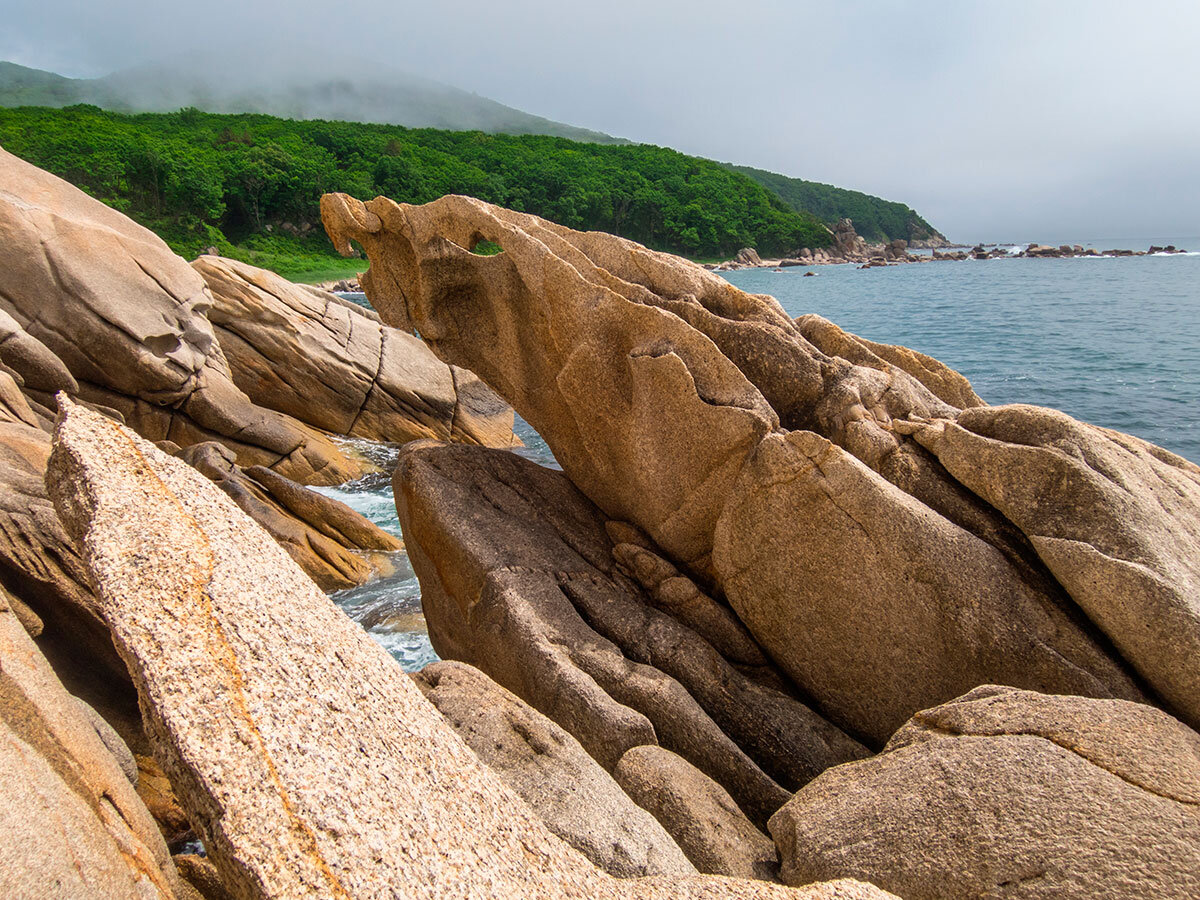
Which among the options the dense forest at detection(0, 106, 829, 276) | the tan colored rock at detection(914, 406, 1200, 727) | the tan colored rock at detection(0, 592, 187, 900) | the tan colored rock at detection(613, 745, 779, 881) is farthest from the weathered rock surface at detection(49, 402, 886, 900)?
the dense forest at detection(0, 106, 829, 276)

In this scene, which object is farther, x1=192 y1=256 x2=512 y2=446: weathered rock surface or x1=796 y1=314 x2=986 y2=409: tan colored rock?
x1=192 y1=256 x2=512 y2=446: weathered rock surface

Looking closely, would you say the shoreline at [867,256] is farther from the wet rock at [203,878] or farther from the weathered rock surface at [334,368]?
the wet rock at [203,878]

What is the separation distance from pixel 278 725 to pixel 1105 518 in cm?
666

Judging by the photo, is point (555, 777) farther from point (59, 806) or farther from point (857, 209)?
point (857, 209)

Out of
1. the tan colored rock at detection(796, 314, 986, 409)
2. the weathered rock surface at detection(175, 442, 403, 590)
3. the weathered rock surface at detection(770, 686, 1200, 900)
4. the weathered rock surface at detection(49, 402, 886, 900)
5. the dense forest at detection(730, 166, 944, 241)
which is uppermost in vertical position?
the dense forest at detection(730, 166, 944, 241)

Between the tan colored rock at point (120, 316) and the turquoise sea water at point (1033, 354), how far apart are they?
3.00m

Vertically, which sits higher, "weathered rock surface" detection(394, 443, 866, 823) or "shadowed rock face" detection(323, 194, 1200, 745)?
"shadowed rock face" detection(323, 194, 1200, 745)

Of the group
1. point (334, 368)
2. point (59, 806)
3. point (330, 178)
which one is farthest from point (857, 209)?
point (59, 806)

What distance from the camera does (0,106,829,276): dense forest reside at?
59.2 meters

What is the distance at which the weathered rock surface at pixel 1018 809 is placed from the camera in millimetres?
3971

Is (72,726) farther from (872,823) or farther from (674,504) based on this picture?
(674,504)

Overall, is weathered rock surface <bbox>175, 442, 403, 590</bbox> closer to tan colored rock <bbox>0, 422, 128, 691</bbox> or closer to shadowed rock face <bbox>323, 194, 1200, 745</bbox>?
shadowed rock face <bbox>323, 194, 1200, 745</bbox>

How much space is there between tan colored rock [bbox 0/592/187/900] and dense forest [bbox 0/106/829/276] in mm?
44179

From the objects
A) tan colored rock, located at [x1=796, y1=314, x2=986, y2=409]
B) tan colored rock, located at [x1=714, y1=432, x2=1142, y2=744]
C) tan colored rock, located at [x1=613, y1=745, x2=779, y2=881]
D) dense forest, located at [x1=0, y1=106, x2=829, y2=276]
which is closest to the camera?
tan colored rock, located at [x1=613, y1=745, x2=779, y2=881]
